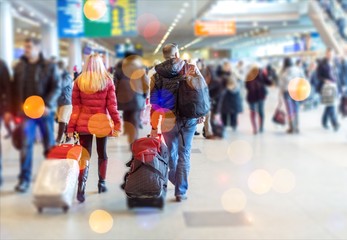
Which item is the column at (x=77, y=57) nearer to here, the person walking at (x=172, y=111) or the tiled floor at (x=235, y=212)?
the person walking at (x=172, y=111)

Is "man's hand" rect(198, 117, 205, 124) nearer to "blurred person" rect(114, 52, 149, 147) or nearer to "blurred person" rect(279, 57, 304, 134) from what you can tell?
Answer: "blurred person" rect(114, 52, 149, 147)

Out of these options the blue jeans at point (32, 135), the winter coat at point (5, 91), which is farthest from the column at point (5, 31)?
the winter coat at point (5, 91)

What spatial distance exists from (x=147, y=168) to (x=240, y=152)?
731 cm

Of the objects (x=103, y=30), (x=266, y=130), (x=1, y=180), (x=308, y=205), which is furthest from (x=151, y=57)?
(x=266, y=130)

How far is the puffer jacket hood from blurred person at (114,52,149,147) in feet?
0.26

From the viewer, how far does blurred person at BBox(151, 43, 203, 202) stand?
1294 millimetres

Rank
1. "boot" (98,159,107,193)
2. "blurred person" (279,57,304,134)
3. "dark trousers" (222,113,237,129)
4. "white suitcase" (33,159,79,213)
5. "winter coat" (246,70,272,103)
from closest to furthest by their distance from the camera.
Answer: "white suitcase" (33,159,79,213), "boot" (98,159,107,193), "blurred person" (279,57,304,134), "winter coat" (246,70,272,103), "dark trousers" (222,113,237,129)

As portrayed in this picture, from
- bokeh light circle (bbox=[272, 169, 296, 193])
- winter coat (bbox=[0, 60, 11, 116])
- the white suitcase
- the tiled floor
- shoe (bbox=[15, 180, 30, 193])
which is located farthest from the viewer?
bokeh light circle (bbox=[272, 169, 296, 193])

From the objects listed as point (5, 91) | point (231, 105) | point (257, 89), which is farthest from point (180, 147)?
point (257, 89)

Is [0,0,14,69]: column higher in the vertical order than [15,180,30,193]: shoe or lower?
higher

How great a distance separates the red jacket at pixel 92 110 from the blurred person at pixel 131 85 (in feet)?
0.19

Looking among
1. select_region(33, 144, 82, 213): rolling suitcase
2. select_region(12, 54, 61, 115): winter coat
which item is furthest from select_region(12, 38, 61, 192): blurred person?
select_region(33, 144, 82, 213): rolling suitcase

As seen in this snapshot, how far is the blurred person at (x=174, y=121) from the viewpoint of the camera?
4.25 feet

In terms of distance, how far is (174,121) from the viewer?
1.35 metres
